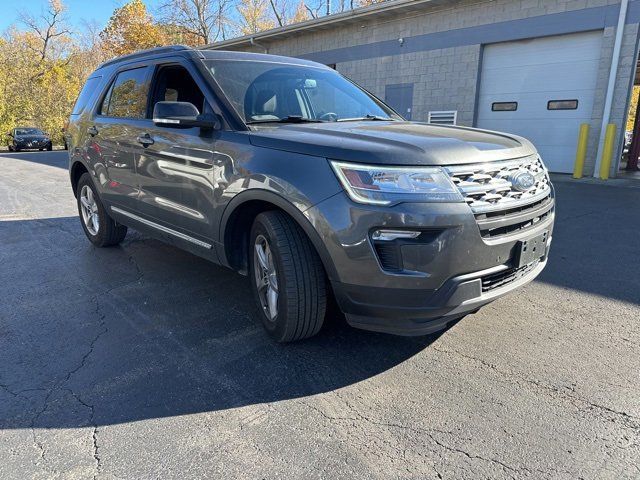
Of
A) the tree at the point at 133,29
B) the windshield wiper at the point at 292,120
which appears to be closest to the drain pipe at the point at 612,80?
the windshield wiper at the point at 292,120

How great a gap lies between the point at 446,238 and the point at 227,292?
7.15 feet

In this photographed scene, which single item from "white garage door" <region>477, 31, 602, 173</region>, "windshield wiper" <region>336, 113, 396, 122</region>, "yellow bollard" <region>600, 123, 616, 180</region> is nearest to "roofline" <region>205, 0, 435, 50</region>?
"white garage door" <region>477, 31, 602, 173</region>

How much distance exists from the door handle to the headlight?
2101mm

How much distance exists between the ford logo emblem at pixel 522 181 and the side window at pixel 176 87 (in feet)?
7.06

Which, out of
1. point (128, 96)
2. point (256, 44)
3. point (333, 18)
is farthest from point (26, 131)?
point (128, 96)

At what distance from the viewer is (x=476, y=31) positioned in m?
12.7

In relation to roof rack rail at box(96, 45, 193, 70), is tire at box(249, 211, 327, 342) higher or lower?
lower

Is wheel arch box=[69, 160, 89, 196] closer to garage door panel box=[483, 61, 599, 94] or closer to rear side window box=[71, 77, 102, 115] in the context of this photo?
rear side window box=[71, 77, 102, 115]

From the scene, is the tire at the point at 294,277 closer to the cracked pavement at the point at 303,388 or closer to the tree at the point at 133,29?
the cracked pavement at the point at 303,388

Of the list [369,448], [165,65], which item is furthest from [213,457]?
[165,65]

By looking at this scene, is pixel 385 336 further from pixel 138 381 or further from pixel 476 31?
pixel 476 31

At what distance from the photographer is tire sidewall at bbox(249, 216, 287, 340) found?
8.87 ft

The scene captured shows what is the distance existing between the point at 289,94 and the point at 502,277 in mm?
2094

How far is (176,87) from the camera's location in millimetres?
3740
